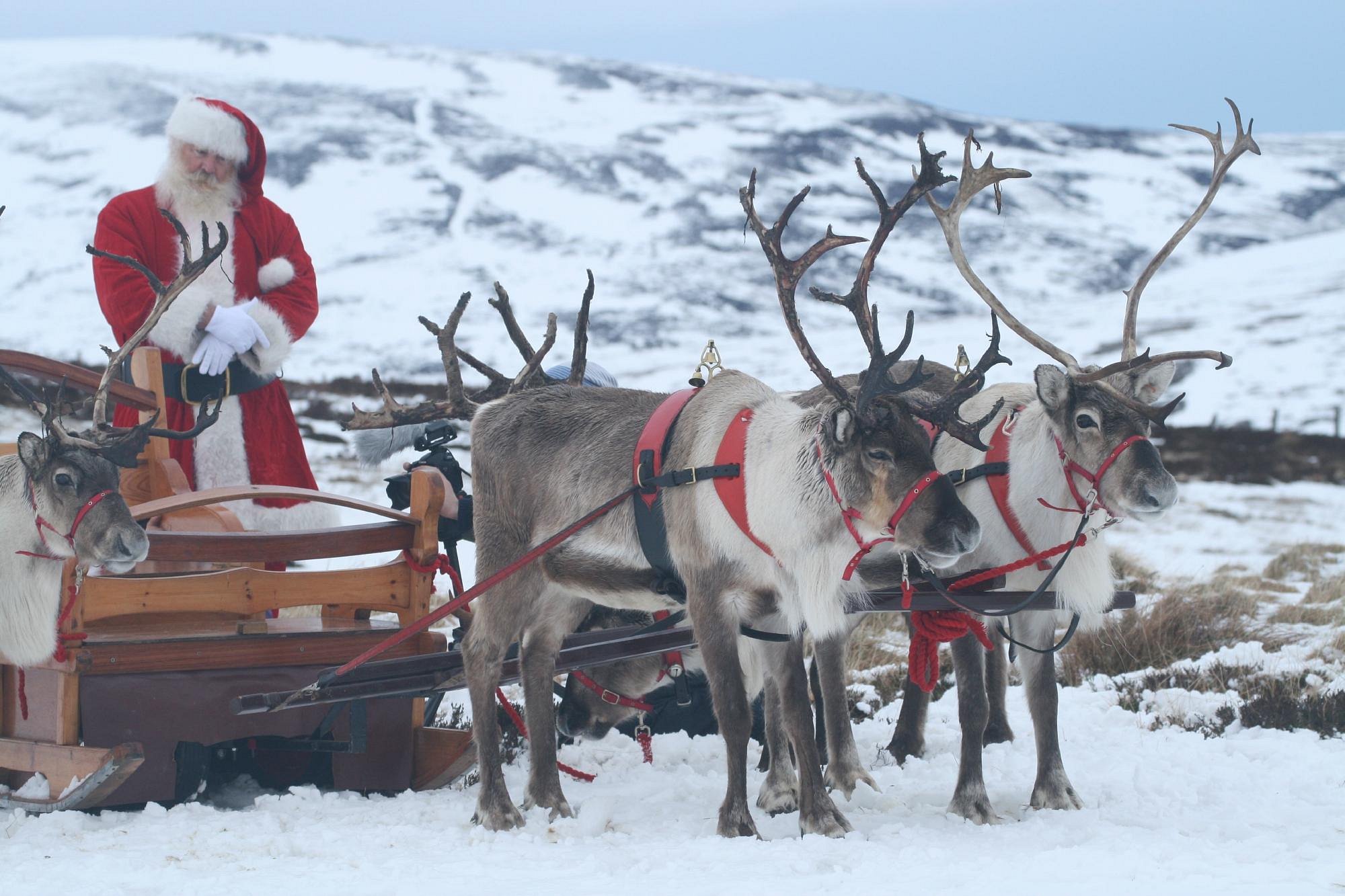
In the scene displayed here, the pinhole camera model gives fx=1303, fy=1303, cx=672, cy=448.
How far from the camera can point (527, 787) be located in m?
4.74

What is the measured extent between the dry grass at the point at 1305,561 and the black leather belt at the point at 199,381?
867 centimetres

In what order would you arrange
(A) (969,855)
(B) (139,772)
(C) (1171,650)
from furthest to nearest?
1. (C) (1171,650)
2. (B) (139,772)
3. (A) (969,855)

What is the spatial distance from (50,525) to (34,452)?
0.24 m

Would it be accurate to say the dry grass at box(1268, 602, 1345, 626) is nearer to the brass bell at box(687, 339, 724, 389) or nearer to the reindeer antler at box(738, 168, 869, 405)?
the brass bell at box(687, 339, 724, 389)

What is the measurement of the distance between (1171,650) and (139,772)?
17.5 feet

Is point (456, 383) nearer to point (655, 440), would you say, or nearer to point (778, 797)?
point (655, 440)

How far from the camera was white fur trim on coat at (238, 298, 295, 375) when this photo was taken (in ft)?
18.4

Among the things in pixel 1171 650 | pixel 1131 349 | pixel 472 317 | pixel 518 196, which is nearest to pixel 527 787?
pixel 1131 349

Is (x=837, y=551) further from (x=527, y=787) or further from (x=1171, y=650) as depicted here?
(x=1171, y=650)

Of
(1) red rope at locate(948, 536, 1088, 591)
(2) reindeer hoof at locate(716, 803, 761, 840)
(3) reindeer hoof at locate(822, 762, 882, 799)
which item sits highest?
(1) red rope at locate(948, 536, 1088, 591)

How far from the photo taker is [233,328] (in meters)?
5.43

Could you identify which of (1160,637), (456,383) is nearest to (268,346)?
(456,383)

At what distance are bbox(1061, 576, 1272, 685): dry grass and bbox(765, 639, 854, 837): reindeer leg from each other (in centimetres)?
305

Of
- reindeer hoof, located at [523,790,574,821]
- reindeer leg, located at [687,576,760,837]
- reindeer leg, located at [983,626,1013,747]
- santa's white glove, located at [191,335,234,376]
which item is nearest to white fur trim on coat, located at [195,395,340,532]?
santa's white glove, located at [191,335,234,376]
